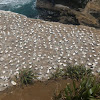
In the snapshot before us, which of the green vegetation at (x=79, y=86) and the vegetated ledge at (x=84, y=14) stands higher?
the vegetated ledge at (x=84, y=14)

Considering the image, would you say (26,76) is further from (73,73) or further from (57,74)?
(73,73)

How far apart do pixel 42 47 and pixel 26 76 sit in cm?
255

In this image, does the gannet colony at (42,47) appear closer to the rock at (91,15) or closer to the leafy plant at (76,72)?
the leafy plant at (76,72)

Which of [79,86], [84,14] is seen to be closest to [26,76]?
[79,86]

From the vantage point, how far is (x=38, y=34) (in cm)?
1134

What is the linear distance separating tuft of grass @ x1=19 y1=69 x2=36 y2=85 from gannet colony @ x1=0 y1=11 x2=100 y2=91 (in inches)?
13.0

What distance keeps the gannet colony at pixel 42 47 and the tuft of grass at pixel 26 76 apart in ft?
1.08

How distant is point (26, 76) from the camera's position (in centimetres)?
819

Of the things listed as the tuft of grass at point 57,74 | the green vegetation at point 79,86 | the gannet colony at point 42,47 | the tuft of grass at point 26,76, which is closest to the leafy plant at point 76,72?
the green vegetation at point 79,86

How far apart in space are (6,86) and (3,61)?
1.82 metres

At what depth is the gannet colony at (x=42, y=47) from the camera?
8914mm

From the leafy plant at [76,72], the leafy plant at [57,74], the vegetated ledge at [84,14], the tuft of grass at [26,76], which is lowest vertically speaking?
the tuft of grass at [26,76]

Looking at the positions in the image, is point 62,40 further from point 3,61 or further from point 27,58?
point 3,61

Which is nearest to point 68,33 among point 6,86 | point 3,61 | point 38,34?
point 38,34
